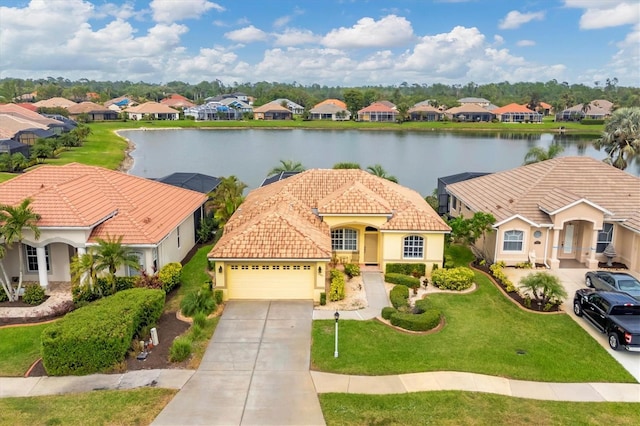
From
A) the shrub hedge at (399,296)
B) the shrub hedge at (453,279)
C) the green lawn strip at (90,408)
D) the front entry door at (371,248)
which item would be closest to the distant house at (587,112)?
the front entry door at (371,248)

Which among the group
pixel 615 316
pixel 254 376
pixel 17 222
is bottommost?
pixel 254 376

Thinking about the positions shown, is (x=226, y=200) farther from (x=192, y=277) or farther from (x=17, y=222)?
(x=17, y=222)

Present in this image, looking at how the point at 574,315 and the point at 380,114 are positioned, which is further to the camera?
the point at 380,114

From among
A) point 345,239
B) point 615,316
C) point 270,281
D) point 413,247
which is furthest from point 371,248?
point 615,316

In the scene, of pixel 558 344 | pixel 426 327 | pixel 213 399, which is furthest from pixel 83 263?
pixel 558 344

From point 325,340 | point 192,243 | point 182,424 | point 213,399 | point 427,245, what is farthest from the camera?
point 192,243

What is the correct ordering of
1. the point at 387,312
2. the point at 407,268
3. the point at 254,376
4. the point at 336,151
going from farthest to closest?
the point at 336,151, the point at 407,268, the point at 387,312, the point at 254,376

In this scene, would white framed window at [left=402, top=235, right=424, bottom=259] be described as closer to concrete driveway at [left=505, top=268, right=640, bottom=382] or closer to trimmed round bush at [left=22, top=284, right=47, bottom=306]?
concrete driveway at [left=505, top=268, right=640, bottom=382]

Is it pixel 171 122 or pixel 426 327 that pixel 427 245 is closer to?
pixel 426 327
